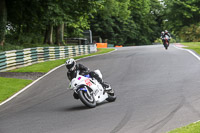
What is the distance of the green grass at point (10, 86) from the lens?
14.4 m

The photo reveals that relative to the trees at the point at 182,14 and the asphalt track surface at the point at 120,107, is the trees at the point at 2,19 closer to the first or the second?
the asphalt track surface at the point at 120,107

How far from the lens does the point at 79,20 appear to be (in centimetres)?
3678

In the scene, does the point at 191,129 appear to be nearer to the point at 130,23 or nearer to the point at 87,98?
the point at 87,98

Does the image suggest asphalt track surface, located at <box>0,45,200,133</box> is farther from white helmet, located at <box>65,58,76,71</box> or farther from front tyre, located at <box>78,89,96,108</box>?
white helmet, located at <box>65,58,76,71</box>

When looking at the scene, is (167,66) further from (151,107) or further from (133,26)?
(133,26)

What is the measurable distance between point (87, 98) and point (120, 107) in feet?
2.81

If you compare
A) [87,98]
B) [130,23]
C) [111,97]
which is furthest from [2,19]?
[130,23]

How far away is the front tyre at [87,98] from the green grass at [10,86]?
4.65m

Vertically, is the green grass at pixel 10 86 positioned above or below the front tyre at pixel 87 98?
below

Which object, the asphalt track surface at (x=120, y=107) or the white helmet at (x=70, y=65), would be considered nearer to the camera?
the asphalt track surface at (x=120, y=107)

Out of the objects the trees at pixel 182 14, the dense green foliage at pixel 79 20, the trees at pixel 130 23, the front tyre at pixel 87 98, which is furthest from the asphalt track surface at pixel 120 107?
the trees at pixel 182 14

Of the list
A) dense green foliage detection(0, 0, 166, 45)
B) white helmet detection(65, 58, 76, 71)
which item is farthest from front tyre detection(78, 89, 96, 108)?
dense green foliage detection(0, 0, 166, 45)

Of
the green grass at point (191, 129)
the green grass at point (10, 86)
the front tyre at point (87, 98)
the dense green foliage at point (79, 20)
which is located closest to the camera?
the green grass at point (191, 129)

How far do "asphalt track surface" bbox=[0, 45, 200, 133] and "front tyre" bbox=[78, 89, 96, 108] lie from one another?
163 millimetres
